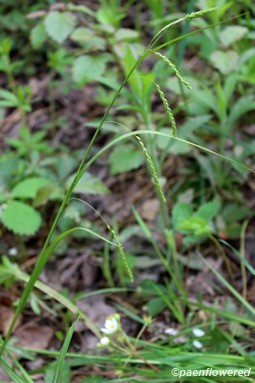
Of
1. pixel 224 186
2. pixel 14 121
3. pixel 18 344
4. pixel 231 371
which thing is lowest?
pixel 18 344

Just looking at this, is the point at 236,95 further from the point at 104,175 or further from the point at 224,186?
the point at 104,175

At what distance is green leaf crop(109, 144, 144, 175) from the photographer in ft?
6.10

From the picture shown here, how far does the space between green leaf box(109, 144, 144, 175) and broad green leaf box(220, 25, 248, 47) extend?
555 millimetres

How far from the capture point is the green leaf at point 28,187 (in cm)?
178

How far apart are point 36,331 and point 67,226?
0.42m

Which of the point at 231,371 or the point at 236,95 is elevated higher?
the point at 236,95

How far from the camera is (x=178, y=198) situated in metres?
1.92

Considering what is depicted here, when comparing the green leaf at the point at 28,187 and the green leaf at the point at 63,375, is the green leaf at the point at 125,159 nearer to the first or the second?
the green leaf at the point at 28,187

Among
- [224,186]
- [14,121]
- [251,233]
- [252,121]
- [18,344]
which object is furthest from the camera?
[14,121]

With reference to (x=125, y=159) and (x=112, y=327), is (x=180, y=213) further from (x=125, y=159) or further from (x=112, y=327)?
(x=112, y=327)

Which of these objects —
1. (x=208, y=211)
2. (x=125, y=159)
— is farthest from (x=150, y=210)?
(x=208, y=211)

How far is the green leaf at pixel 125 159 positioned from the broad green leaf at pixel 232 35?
0.55m

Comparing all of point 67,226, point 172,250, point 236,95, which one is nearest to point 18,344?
point 67,226

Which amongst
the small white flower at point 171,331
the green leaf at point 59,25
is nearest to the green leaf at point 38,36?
the green leaf at point 59,25
